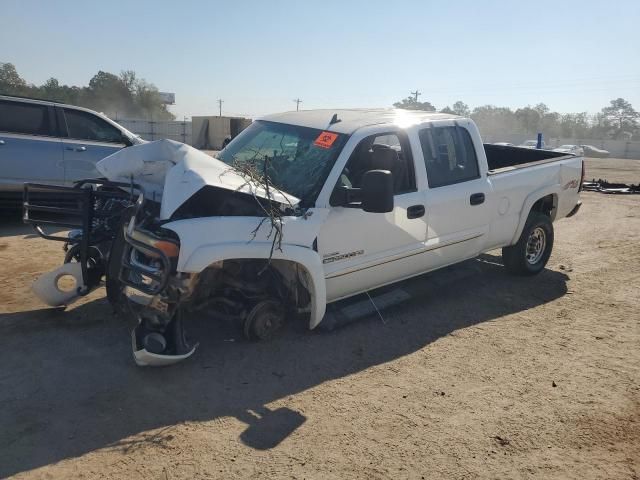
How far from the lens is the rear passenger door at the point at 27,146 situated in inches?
298

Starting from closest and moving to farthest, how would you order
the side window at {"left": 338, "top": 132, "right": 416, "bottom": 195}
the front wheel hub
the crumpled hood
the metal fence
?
the crumpled hood
the front wheel hub
the side window at {"left": 338, "top": 132, "right": 416, "bottom": 195}
the metal fence

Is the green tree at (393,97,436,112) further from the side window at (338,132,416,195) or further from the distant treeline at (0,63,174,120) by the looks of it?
the distant treeline at (0,63,174,120)

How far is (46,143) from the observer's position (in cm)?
782

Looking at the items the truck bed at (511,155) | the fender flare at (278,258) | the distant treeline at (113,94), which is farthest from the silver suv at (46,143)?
the distant treeline at (113,94)

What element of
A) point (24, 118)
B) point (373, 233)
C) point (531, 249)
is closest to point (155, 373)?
point (373, 233)

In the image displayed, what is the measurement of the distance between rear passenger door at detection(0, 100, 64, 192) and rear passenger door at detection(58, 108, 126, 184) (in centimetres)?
14

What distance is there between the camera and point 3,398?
335cm

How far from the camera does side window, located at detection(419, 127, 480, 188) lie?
4941mm

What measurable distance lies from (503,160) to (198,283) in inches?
203

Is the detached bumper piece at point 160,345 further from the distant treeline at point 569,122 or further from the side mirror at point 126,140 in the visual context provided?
the distant treeline at point 569,122

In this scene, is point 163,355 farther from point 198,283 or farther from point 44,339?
point 44,339

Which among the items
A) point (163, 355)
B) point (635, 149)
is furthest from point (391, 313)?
point (635, 149)

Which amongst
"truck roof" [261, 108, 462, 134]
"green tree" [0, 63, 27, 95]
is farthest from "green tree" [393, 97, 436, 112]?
"green tree" [0, 63, 27, 95]

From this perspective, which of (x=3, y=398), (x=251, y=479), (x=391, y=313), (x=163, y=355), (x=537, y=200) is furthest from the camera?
(x=537, y=200)
